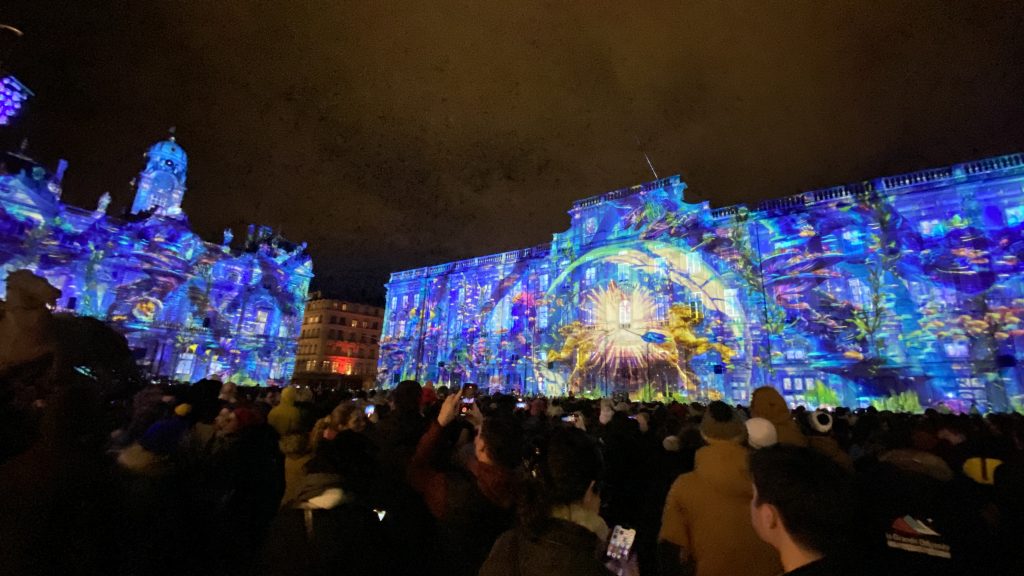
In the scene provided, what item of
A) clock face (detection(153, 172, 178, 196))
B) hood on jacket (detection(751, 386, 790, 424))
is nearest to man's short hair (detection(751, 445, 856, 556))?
hood on jacket (detection(751, 386, 790, 424))

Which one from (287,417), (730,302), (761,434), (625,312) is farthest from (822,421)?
(625,312)

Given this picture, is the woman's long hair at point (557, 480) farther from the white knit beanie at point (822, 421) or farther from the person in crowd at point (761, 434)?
the white knit beanie at point (822, 421)

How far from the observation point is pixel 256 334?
48.1 metres

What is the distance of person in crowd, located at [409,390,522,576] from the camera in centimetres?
310

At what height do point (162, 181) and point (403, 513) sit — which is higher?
point (162, 181)

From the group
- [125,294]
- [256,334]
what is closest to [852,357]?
[256,334]

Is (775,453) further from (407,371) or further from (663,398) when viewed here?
(407,371)

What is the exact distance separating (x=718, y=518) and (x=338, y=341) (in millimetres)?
79371

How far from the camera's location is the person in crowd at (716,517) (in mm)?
3023

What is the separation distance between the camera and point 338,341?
76.6 metres

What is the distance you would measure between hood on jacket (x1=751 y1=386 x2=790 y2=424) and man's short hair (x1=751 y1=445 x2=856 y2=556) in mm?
2391

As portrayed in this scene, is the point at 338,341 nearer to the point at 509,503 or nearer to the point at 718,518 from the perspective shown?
the point at 509,503

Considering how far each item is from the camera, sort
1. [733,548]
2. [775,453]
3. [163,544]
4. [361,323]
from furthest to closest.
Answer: [361,323], [163,544], [733,548], [775,453]

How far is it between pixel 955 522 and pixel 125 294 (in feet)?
170
